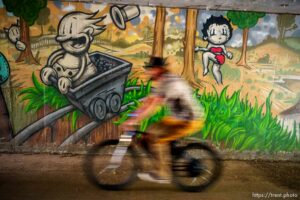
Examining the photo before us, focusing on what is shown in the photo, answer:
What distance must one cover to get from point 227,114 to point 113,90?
8.05 feet

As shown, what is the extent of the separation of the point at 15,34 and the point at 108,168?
3.59m

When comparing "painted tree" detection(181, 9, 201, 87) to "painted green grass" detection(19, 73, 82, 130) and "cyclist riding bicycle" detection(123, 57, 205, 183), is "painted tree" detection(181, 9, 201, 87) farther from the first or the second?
"painted green grass" detection(19, 73, 82, 130)

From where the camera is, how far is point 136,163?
5.41 metres

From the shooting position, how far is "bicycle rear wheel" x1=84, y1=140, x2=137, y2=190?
534 centimetres

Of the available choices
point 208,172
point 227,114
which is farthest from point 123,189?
point 227,114

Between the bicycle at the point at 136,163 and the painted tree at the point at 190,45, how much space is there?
228 centimetres

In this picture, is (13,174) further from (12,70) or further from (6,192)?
(12,70)

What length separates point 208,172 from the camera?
220 inches

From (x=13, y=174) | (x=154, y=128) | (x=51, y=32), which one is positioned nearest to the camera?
(x=154, y=128)

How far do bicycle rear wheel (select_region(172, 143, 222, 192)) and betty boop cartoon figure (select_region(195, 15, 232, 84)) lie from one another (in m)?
2.41

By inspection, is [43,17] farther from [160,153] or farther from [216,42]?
[160,153]

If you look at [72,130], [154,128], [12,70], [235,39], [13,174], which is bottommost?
[13,174]

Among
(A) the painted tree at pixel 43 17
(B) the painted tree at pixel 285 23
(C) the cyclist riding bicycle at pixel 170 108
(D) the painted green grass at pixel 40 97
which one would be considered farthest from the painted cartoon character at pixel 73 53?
(B) the painted tree at pixel 285 23

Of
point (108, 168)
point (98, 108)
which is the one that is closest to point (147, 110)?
point (108, 168)
